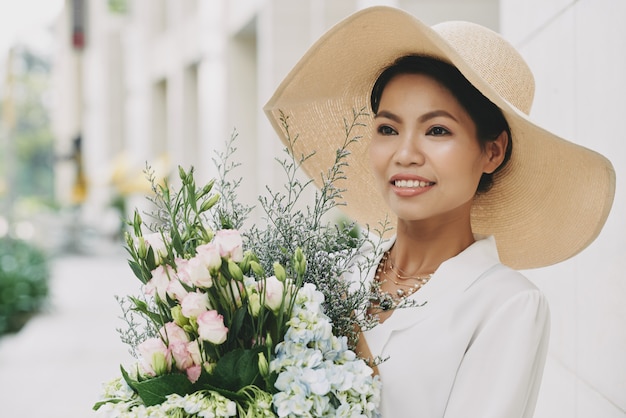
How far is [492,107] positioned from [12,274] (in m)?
8.89

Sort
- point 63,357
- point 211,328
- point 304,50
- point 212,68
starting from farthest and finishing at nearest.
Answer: point 212,68 → point 304,50 → point 63,357 → point 211,328

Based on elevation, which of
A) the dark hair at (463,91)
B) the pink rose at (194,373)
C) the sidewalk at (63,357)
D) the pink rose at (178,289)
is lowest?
the sidewalk at (63,357)

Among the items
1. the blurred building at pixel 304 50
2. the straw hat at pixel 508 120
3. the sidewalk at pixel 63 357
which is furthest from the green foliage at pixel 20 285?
Answer: the straw hat at pixel 508 120

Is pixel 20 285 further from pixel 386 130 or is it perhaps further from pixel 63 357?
pixel 386 130

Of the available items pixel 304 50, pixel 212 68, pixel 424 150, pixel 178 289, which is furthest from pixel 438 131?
pixel 212 68

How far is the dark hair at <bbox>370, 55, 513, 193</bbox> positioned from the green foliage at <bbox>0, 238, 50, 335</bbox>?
323 inches

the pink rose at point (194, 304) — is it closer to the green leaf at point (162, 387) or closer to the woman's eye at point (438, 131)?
the green leaf at point (162, 387)

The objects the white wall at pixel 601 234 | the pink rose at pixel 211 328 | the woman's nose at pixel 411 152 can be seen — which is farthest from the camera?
the white wall at pixel 601 234

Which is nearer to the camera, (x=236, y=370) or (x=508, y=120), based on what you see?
(x=236, y=370)

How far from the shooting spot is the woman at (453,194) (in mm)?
1646

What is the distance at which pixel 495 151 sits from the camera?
6.24 feet

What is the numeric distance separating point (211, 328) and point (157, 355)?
13 cm

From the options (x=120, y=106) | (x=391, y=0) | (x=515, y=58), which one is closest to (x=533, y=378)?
(x=515, y=58)

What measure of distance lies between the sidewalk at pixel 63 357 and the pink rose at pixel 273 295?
3435 mm
